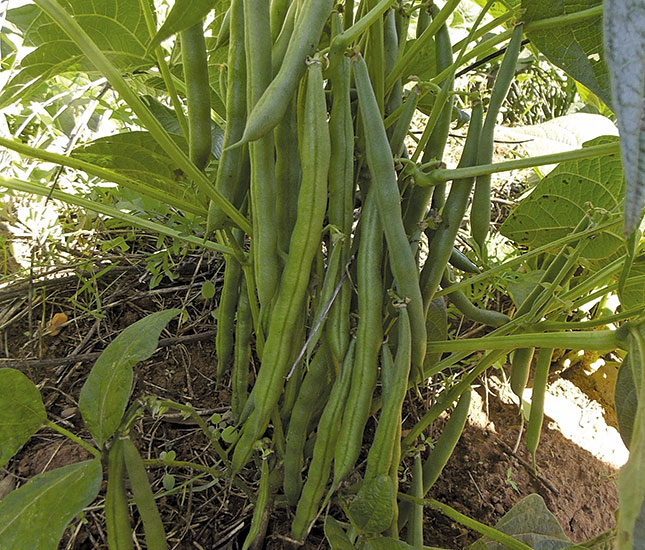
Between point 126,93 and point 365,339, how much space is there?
368mm

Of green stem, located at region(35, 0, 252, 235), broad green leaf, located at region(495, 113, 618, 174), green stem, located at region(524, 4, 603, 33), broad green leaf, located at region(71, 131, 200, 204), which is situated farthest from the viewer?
broad green leaf, located at region(495, 113, 618, 174)

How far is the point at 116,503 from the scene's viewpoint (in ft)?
1.98

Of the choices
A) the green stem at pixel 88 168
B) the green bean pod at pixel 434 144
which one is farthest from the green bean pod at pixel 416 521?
the green stem at pixel 88 168

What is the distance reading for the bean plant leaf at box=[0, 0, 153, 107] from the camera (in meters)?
0.71

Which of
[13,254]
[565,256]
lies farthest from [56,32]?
[565,256]

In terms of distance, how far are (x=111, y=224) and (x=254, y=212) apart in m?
0.65

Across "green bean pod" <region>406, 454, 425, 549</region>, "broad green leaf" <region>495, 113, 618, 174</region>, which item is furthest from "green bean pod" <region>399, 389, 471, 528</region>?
"broad green leaf" <region>495, 113, 618, 174</region>

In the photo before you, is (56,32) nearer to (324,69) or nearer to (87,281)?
(324,69)

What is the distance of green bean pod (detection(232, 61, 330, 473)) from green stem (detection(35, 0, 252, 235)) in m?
0.09

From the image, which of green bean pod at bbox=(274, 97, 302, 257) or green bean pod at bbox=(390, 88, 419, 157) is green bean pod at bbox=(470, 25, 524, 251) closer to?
green bean pod at bbox=(390, 88, 419, 157)

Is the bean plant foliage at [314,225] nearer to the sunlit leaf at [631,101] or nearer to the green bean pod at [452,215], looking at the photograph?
the green bean pod at [452,215]

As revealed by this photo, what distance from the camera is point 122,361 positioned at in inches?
25.0

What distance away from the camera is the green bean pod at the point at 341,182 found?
0.61m

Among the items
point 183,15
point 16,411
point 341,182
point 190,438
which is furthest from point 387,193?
point 190,438
